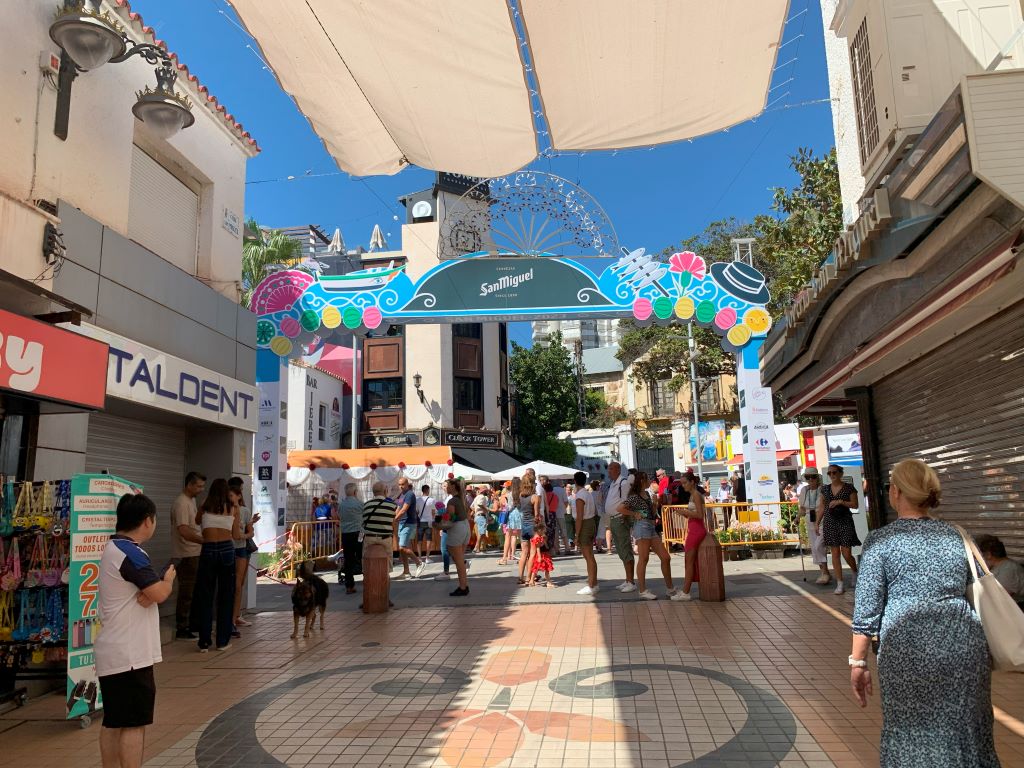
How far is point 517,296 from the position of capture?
15086mm

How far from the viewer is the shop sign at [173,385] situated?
719cm

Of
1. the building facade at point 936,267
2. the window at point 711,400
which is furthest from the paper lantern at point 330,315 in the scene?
the window at point 711,400

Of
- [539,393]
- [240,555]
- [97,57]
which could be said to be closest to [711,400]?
[539,393]

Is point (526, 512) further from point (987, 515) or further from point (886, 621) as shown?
point (886, 621)

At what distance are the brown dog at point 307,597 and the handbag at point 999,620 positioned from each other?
21.9 feet

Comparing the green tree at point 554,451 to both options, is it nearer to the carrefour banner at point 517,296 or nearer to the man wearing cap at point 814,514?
the carrefour banner at point 517,296

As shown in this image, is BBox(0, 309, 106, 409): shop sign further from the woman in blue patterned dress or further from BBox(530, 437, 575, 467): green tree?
BBox(530, 437, 575, 467): green tree

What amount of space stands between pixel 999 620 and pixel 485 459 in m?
29.5

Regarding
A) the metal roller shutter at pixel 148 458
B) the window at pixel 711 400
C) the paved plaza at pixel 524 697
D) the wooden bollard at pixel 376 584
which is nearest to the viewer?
the paved plaza at pixel 524 697

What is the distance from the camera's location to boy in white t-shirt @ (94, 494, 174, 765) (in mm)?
3807

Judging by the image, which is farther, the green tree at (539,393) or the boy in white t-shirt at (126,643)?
the green tree at (539,393)

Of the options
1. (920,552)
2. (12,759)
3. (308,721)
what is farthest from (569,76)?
(12,759)

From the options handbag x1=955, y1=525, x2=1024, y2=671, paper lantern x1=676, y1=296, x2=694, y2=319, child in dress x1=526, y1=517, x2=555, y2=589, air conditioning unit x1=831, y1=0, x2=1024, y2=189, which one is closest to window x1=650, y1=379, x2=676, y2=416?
paper lantern x1=676, y1=296, x2=694, y2=319

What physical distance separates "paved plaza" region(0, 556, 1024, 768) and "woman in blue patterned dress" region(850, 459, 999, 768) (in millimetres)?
1553
